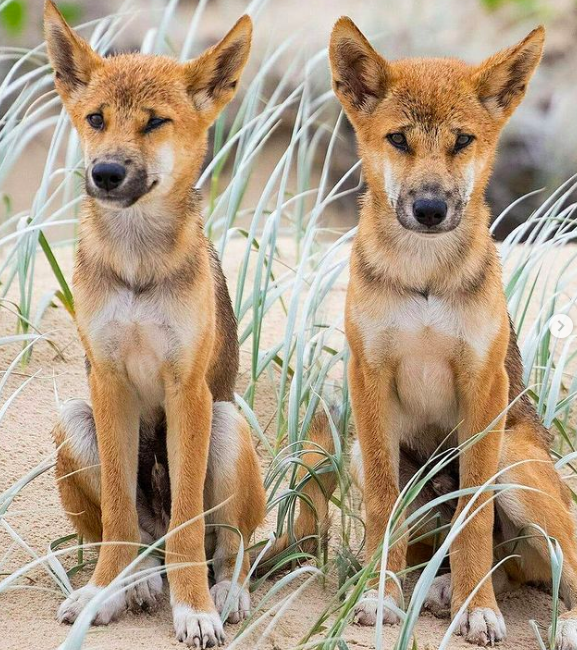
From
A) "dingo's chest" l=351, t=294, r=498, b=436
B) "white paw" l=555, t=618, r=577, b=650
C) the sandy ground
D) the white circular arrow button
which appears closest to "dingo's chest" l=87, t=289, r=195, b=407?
the sandy ground

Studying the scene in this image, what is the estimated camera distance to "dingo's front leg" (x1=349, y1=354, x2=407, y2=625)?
12.4 feet

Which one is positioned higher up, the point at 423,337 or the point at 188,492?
the point at 423,337

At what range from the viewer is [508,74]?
3799 mm

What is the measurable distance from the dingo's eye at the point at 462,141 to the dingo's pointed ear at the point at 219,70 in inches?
28.8

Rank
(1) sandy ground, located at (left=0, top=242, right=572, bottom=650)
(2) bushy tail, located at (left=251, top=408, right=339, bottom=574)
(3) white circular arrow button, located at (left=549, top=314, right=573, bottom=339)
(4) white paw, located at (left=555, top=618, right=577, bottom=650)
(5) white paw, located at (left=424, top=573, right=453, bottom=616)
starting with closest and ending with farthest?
(1) sandy ground, located at (left=0, top=242, right=572, bottom=650)
(4) white paw, located at (left=555, top=618, right=577, bottom=650)
(5) white paw, located at (left=424, top=573, right=453, bottom=616)
(2) bushy tail, located at (left=251, top=408, right=339, bottom=574)
(3) white circular arrow button, located at (left=549, top=314, right=573, bottom=339)

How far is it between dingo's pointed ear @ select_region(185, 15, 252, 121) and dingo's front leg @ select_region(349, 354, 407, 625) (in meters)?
0.95

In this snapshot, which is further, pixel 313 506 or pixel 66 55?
pixel 313 506

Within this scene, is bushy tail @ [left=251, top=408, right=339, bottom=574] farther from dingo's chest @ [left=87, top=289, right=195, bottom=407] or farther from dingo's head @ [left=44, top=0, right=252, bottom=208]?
dingo's head @ [left=44, top=0, right=252, bottom=208]

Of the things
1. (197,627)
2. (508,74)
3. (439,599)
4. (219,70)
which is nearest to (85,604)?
(197,627)

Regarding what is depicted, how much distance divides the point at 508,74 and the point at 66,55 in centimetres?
145

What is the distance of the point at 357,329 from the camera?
3.75 meters

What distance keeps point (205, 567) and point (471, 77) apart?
179 cm

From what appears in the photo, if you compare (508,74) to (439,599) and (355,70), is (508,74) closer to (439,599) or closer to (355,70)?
(355,70)

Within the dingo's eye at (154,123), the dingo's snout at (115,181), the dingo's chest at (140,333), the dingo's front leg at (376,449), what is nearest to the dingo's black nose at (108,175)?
the dingo's snout at (115,181)
